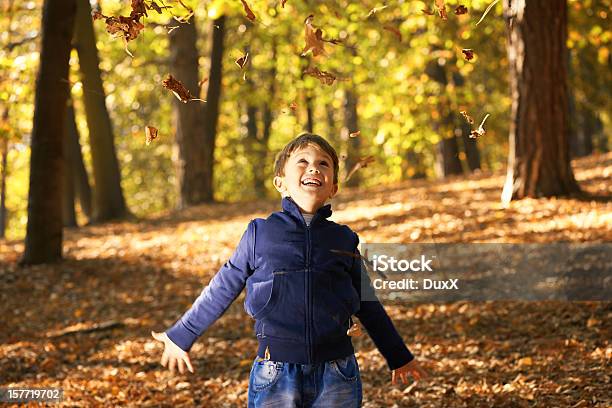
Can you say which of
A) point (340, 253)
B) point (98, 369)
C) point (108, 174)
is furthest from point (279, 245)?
point (108, 174)

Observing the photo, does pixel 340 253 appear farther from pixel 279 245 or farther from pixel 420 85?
pixel 420 85

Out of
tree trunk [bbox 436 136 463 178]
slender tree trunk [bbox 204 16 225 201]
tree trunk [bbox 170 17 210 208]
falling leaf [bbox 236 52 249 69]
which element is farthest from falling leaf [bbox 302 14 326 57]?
tree trunk [bbox 436 136 463 178]

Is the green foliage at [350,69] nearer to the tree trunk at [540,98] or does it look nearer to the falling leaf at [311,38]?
the tree trunk at [540,98]

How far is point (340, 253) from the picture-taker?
3.03 meters

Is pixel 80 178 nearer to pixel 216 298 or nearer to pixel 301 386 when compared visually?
pixel 216 298

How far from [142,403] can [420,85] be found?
39.1 ft

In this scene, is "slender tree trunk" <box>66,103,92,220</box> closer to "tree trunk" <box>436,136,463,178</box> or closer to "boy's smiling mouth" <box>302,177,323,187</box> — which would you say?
"tree trunk" <box>436,136,463,178</box>

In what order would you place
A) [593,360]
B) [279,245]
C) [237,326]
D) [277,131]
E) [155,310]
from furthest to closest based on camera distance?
[277,131], [155,310], [237,326], [593,360], [279,245]

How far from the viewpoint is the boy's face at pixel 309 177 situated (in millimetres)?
3053

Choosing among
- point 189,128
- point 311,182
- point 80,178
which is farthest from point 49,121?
point 80,178

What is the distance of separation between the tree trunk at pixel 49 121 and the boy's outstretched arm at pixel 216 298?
683cm

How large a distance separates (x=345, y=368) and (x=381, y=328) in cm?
32

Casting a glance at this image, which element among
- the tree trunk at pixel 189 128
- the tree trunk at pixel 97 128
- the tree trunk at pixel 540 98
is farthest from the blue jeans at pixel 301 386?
the tree trunk at pixel 189 128

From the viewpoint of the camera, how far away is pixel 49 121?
30.6ft
